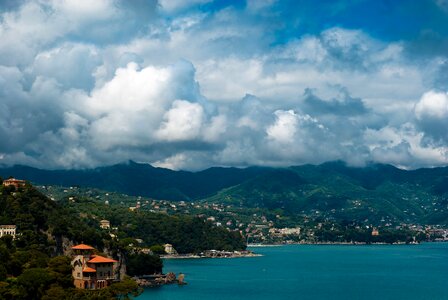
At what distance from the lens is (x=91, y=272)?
5309 centimetres

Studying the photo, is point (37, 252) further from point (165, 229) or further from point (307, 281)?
point (165, 229)

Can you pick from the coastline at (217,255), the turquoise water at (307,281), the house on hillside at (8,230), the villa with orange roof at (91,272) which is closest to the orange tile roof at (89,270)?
the villa with orange roof at (91,272)

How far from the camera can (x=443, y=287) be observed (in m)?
83.4

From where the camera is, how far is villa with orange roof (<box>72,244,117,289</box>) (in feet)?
173

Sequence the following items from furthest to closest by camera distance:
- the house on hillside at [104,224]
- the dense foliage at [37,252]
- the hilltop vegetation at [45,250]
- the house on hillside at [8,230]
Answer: the house on hillside at [104,224], the house on hillside at [8,230], the hilltop vegetation at [45,250], the dense foliage at [37,252]

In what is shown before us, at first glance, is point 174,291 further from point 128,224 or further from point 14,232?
point 128,224

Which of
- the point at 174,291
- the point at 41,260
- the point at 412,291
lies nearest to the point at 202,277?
the point at 174,291

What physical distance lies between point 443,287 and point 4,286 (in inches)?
2268

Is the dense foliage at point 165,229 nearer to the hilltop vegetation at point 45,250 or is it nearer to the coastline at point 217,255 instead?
the coastline at point 217,255

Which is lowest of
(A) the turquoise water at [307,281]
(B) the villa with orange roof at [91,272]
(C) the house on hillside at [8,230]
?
(A) the turquoise water at [307,281]

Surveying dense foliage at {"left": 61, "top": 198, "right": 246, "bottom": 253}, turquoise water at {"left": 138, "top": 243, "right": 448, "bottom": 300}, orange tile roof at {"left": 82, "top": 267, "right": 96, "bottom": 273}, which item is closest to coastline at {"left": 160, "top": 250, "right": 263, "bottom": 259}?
dense foliage at {"left": 61, "top": 198, "right": 246, "bottom": 253}

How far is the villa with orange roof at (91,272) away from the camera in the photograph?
5284 cm

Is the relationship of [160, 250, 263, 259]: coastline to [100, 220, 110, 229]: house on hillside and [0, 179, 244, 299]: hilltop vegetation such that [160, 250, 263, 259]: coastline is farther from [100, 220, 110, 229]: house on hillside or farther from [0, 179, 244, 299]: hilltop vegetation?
[100, 220, 110, 229]: house on hillside

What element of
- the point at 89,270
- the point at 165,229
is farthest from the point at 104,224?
the point at 89,270
